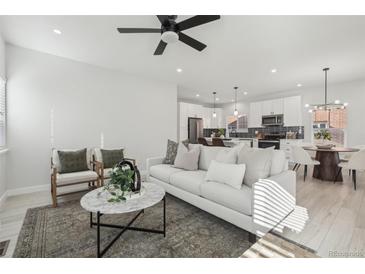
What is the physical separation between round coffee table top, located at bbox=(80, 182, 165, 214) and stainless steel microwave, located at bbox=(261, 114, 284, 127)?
19.4 feet

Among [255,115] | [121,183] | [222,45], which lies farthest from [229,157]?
[255,115]

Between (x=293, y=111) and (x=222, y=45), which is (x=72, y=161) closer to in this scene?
(x=222, y=45)

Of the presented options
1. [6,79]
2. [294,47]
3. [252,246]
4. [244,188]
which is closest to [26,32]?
[6,79]

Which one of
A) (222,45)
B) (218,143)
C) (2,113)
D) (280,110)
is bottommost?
(218,143)

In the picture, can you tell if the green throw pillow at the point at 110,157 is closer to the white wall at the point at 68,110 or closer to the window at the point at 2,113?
the white wall at the point at 68,110

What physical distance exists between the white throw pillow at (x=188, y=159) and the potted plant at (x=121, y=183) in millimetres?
1307

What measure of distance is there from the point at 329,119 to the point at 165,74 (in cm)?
548

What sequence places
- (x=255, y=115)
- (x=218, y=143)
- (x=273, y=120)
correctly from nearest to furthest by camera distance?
(x=218, y=143), (x=273, y=120), (x=255, y=115)

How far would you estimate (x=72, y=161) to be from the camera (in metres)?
3.10

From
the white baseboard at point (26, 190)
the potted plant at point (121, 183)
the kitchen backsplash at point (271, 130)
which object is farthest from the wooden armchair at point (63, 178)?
the kitchen backsplash at point (271, 130)

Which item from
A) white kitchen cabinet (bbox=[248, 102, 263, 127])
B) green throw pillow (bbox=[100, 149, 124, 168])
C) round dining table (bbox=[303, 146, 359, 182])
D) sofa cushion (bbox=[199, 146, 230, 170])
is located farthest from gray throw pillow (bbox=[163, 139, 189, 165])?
white kitchen cabinet (bbox=[248, 102, 263, 127])

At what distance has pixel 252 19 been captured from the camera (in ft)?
7.38

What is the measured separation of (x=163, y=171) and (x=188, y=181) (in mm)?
719

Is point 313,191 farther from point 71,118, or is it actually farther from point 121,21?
point 71,118
